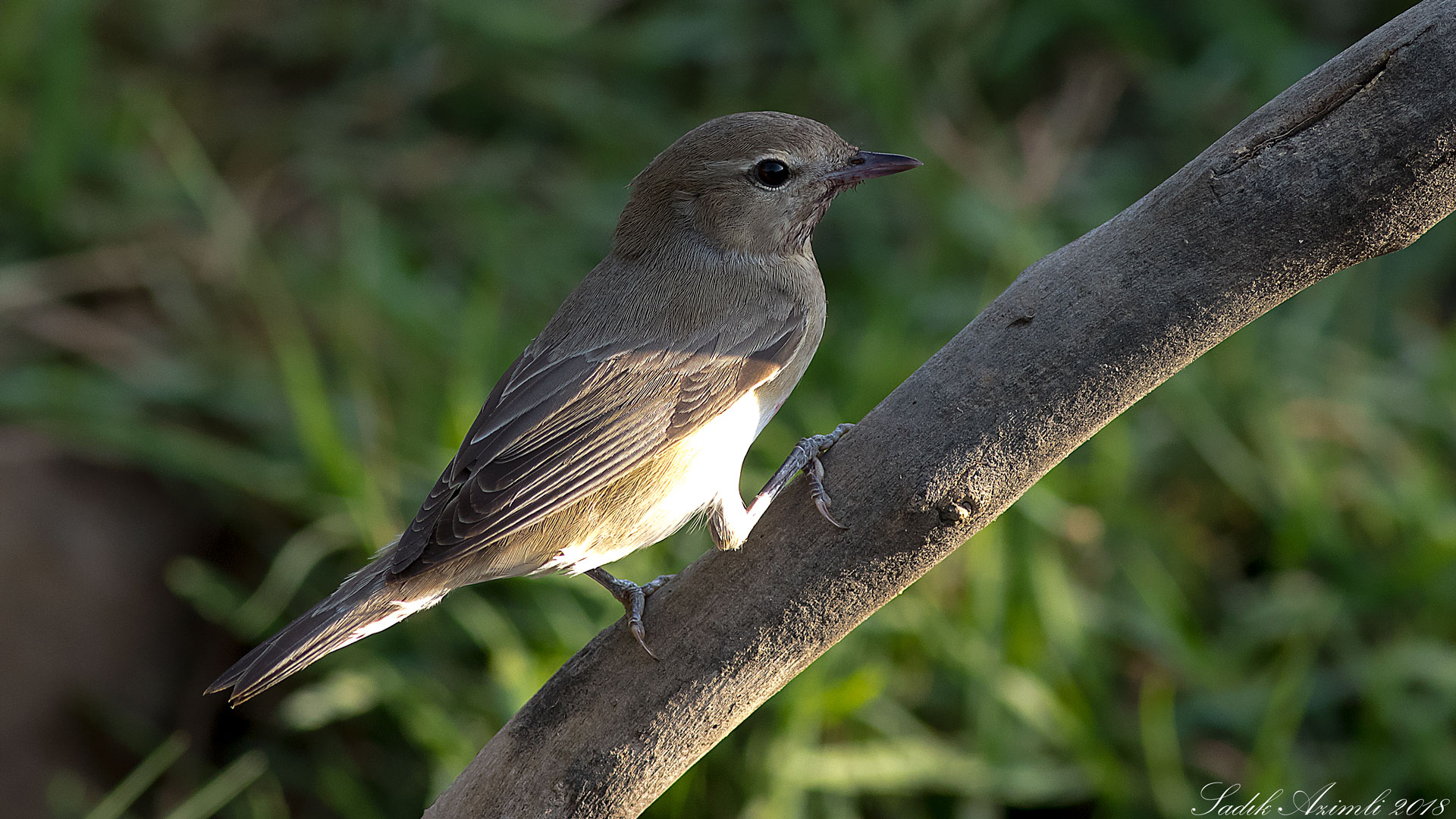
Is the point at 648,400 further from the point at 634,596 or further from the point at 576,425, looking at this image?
the point at 634,596

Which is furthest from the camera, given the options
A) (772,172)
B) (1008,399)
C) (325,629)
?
(772,172)

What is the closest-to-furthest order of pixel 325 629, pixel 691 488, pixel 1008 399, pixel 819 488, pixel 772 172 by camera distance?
pixel 1008 399 → pixel 819 488 → pixel 325 629 → pixel 691 488 → pixel 772 172

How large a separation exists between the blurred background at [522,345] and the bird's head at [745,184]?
47.1 inches

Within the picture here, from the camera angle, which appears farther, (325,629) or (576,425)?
(576,425)

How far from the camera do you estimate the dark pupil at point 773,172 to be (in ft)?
8.33

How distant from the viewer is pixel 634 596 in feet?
7.08

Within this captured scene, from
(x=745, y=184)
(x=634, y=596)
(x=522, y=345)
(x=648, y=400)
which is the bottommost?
(x=522, y=345)

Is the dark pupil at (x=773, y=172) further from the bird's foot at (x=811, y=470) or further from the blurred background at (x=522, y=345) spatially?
the blurred background at (x=522, y=345)

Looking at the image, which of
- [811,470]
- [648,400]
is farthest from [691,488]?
[811,470]

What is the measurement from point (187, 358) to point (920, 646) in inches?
112

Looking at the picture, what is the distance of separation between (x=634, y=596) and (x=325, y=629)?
0.55 metres

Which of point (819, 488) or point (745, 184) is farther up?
point (745, 184)

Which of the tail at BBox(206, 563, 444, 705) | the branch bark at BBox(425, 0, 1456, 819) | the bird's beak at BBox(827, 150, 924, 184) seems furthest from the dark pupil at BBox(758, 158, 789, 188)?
the tail at BBox(206, 563, 444, 705)

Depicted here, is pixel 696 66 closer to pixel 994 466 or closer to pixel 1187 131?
pixel 1187 131
